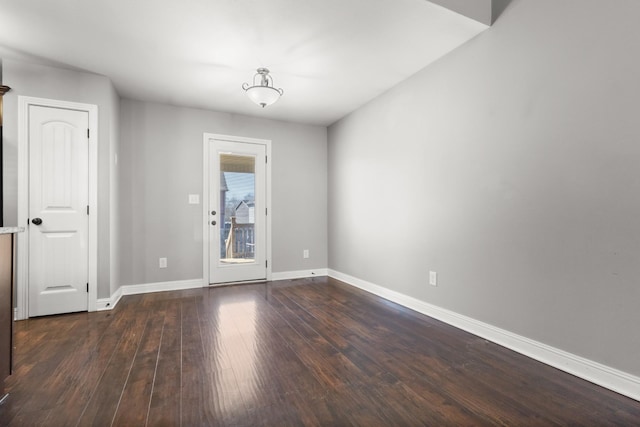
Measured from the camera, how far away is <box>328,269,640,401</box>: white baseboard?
5.58 ft

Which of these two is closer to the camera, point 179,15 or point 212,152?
point 179,15

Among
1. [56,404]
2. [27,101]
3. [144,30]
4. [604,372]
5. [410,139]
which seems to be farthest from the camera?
[410,139]

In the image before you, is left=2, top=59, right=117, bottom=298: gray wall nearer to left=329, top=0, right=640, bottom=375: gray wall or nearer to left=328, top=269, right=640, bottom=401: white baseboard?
left=329, top=0, right=640, bottom=375: gray wall

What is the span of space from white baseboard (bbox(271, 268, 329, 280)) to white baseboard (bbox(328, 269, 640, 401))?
1.91 meters

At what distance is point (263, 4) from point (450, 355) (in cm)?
279

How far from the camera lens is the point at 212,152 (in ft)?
14.2

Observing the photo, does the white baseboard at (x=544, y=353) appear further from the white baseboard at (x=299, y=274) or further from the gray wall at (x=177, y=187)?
the gray wall at (x=177, y=187)

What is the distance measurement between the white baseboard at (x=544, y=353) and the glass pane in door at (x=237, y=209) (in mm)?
2437

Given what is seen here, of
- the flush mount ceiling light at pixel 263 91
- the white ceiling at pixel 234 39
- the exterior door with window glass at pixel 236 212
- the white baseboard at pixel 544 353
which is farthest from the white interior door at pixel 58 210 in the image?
the white baseboard at pixel 544 353

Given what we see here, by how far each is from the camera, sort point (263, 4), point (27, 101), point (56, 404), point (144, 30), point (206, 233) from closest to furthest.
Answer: point (56, 404) → point (263, 4) → point (144, 30) → point (27, 101) → point (206, 233)

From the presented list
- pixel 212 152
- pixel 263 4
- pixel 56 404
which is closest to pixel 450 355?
pixel 56 404

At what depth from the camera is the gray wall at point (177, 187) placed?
153 inches

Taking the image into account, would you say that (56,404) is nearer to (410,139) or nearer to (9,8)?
(9,8)

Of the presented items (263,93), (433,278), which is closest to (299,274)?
(433,278)
